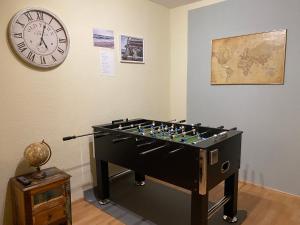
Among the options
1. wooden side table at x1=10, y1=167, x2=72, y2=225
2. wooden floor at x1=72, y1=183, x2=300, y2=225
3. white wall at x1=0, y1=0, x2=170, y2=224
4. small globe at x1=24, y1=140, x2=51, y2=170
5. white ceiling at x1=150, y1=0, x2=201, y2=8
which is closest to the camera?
wooden side table at x1=10, y1=167, x2=72, y2=225

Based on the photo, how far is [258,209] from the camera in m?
2.44

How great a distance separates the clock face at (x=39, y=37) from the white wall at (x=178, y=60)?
1819mm

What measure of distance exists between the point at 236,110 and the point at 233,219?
1.40 meters

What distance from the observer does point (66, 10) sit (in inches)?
95.4

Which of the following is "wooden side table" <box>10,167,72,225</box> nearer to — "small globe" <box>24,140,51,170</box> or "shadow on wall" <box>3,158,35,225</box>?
"shadow on wall" <box>3,158,35,225</box>

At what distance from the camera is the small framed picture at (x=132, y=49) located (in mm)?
3045

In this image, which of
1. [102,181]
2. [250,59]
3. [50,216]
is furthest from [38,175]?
[250,59]

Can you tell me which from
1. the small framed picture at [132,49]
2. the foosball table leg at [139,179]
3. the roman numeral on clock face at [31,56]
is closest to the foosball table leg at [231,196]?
the foosball table leg at [139,179]

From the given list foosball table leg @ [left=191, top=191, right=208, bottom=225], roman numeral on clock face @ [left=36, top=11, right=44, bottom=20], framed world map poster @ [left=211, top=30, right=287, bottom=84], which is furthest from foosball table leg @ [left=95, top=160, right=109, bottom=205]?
Result: framed world map poster @ [left=211, top=30, right=287, bottom=84]

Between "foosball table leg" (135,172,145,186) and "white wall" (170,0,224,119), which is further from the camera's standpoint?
"white wall" (170,0,224,119)

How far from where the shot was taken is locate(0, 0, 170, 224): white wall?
2.10 m

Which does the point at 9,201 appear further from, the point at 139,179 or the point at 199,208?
the point at 199,208

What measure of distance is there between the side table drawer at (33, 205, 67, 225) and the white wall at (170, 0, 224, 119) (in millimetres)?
2251

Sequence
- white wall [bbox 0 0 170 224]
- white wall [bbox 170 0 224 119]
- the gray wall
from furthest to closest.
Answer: white wall [bbox 170 0 224 119] < the gray wall < white wall [bbox 0 0 170 224]
